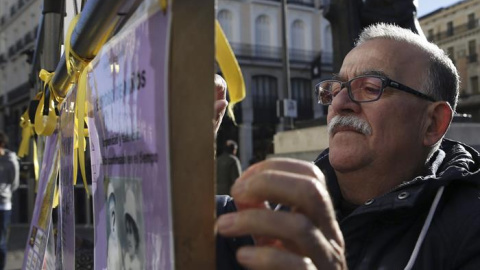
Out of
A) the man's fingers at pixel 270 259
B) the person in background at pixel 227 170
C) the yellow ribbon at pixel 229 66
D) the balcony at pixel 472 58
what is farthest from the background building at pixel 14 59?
the balcony at pixel 472 58

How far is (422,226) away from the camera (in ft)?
4.00

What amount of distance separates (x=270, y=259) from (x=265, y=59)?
28.6 metres

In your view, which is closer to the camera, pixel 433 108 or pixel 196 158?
pixel 196 158

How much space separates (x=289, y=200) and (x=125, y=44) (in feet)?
1.05

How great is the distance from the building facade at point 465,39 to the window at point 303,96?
15.1 meters

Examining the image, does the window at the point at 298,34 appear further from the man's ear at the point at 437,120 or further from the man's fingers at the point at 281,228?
the man's fingers at the point at 281,228

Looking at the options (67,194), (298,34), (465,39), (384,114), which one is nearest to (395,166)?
(384,114)

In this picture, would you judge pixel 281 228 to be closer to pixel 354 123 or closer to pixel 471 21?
pixel 354 123

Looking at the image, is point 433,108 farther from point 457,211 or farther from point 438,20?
point 438,20

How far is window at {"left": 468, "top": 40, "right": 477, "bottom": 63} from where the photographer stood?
40.9 meters

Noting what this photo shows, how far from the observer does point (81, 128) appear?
3.26 ft

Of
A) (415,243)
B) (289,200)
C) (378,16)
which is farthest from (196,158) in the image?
(378,16)

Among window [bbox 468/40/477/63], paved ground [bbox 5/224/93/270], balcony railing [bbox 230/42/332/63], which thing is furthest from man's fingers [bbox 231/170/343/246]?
window [bbox 468/40/477/63]

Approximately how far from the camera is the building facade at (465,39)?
4078cm
